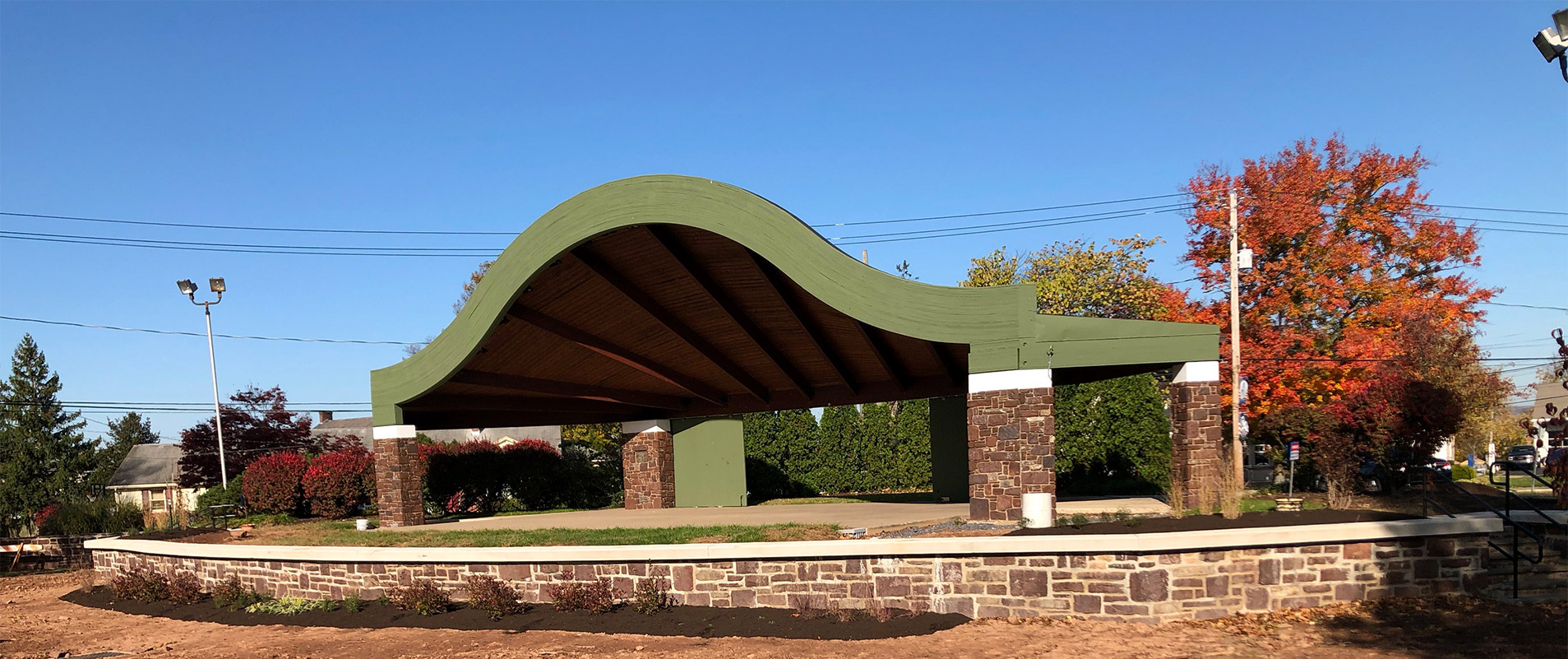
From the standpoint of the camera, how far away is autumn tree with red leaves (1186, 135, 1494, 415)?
21.1 metres

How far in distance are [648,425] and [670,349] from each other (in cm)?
405

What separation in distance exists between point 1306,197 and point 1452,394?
34.9ft

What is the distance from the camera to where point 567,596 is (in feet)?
36.7

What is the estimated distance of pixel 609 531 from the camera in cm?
1419

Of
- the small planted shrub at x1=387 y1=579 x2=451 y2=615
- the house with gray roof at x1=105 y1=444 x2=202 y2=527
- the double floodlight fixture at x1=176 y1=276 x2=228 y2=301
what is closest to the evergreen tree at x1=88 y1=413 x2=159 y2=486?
the house with gray roof at x1=105 y1=444 x2=202 y2=527

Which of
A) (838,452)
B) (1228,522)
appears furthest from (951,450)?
(1228,522)

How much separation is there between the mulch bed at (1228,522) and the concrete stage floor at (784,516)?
6.32 ft

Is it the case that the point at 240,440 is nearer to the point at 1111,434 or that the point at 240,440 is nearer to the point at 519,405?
the point at 519,405

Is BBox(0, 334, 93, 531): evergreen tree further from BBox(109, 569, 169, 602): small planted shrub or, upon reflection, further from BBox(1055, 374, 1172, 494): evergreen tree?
BBox(1055, 374, 1172, 494): evergreen tree

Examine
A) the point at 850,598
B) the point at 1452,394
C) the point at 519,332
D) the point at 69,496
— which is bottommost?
the point at 69,496

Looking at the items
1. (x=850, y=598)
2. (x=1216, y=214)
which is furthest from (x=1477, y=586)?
(x=1216, y=214)

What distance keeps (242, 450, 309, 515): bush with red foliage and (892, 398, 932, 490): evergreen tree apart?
15871mm

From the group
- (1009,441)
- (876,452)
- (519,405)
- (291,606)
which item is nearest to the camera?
(1009,441)

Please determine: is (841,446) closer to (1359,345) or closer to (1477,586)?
(1359,345)
